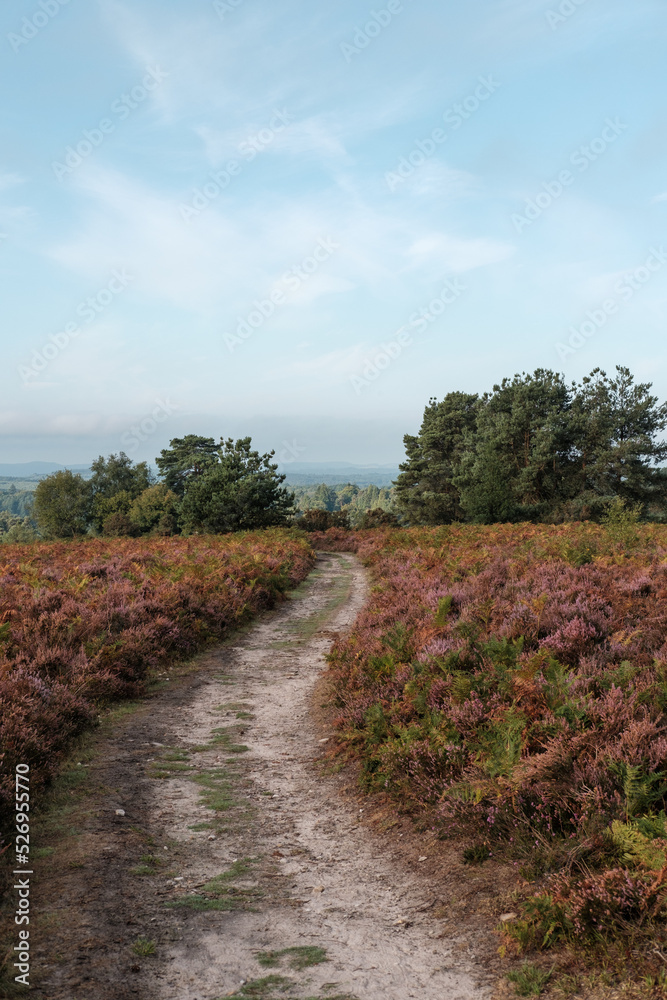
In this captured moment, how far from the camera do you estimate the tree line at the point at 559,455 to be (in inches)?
1737

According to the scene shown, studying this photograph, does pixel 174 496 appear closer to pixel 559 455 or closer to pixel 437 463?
pixel 437 463

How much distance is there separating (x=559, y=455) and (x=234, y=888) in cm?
5285

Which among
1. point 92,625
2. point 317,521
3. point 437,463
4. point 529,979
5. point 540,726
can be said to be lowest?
point 529,979

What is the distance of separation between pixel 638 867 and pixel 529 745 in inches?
58.8

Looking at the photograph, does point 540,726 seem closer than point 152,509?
Yes

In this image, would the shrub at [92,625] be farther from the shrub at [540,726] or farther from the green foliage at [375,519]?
the green foliage at [375,519]

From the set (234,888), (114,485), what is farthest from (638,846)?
(114,485)

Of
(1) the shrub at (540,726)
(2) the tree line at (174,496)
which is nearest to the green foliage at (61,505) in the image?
(2) the tree line at (174,496)

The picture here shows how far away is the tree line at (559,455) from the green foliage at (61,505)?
5550cm

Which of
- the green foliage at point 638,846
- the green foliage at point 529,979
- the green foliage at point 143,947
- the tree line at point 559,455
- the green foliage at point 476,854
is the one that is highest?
the tree line at point 559,455

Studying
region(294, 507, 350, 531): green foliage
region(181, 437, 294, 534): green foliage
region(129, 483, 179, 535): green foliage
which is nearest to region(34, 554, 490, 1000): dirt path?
region(181, 437, 294, 534): green foliage

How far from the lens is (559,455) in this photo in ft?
172

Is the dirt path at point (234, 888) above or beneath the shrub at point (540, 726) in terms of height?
beneath

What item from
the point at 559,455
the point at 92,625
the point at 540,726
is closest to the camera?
the point at 540,726
